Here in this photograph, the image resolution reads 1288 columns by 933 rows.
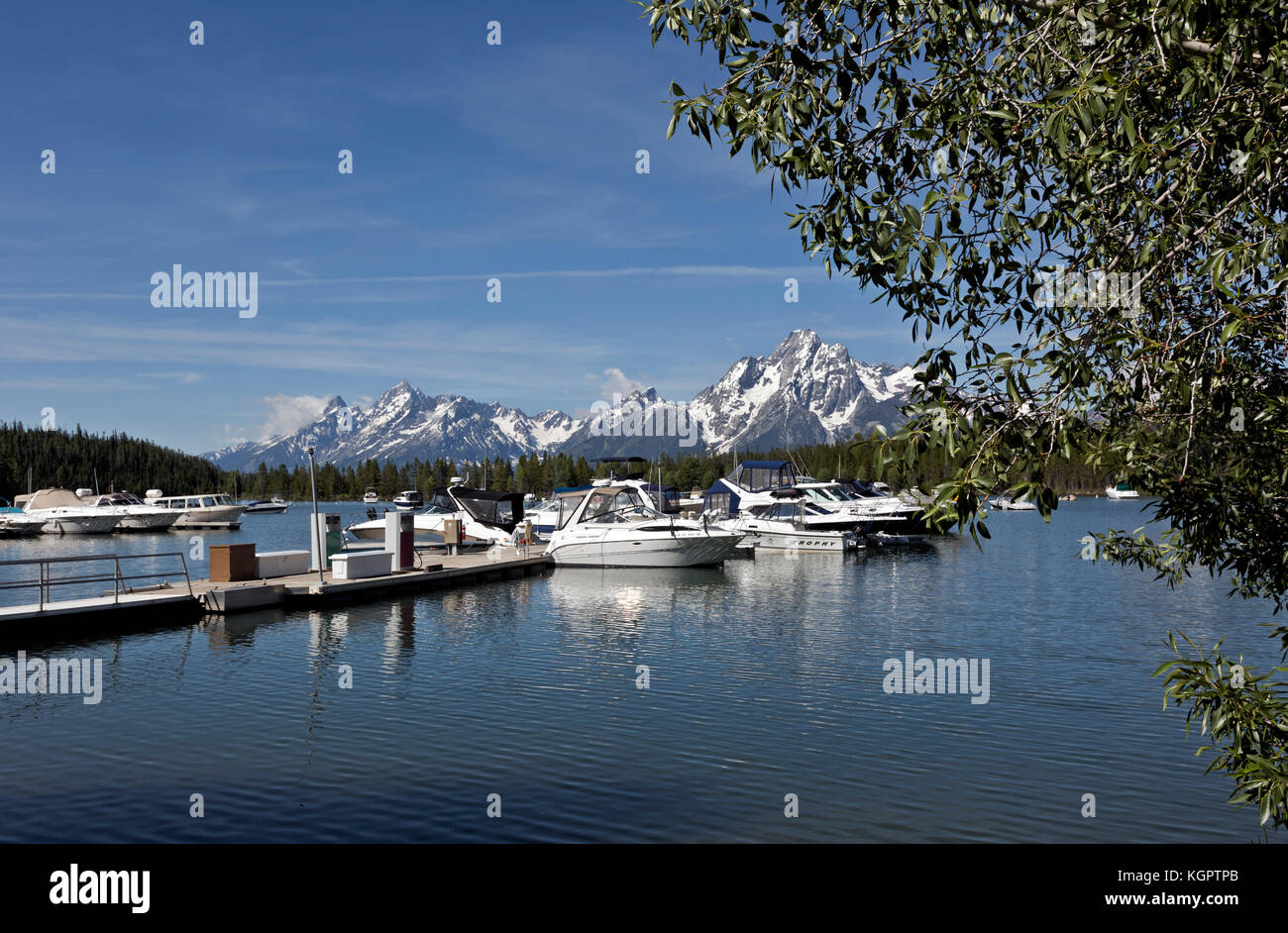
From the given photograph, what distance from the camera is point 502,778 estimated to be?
48.3ft

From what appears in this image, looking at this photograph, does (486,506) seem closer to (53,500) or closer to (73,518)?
(73,518)

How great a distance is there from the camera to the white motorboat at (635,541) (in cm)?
4994

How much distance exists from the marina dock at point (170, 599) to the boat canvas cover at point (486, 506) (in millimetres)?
21111

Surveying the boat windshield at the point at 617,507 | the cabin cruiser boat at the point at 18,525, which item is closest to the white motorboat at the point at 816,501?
the boat windshield at the point at 617,507

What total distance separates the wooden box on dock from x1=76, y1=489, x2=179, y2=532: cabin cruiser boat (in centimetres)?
7847

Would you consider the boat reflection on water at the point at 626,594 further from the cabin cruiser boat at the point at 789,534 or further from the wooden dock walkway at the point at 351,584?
the cabin cruiser boat at the point at 789,534

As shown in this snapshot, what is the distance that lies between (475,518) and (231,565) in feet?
102

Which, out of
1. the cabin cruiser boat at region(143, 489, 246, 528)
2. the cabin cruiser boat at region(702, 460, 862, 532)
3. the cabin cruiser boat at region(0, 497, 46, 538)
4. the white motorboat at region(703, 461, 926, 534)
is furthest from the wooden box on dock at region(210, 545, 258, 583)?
the cabin cruiser boat at region(143, 489, 246, 528)

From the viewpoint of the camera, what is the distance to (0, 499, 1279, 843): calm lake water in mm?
12906

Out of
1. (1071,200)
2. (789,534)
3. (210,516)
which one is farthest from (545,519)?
(1071,200)

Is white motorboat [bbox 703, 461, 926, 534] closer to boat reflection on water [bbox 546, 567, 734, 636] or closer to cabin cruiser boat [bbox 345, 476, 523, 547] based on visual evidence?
cabin cruiser boat [bbox 345, 476, 523, 547]
